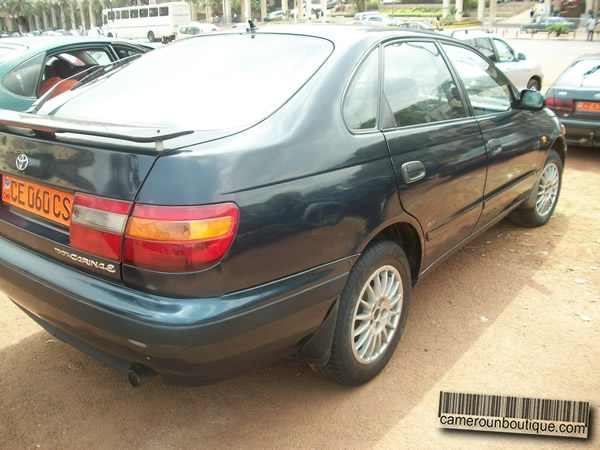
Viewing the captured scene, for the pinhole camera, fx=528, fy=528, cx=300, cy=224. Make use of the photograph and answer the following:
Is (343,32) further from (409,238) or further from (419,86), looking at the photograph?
(409,238)

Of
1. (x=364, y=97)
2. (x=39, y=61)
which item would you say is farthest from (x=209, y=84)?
(x=39, y=61)

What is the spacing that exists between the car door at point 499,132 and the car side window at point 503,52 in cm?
767

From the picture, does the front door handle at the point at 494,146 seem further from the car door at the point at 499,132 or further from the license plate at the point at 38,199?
the license plate at the point at 38,199

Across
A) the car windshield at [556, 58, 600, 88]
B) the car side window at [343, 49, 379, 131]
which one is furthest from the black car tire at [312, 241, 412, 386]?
the car windshield at [556, 58, 600, 88]

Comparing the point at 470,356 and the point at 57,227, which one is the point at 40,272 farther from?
the point at 470,356

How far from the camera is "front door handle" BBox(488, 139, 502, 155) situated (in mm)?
3328

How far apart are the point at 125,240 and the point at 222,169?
1.39 feet

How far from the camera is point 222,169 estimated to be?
184 cm

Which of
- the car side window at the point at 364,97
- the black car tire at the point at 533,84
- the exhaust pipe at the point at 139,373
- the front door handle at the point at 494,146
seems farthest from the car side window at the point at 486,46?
the exhaust pipe at the point at 139,373

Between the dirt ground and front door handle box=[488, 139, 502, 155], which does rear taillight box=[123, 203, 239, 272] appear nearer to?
the dirt ground

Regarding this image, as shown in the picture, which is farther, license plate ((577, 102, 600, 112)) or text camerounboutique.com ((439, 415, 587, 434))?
license plate ((577, 102, 600, 112))

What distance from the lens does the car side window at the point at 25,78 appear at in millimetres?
5117

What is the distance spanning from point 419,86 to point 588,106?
5031mm

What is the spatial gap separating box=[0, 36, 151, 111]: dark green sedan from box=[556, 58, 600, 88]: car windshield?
5.94 metres
